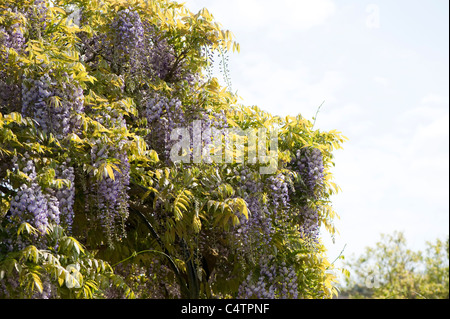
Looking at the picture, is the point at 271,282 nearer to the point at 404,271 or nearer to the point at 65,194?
the point at 65,194

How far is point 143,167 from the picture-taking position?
15.7 ft

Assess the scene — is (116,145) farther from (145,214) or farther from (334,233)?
(334,233)

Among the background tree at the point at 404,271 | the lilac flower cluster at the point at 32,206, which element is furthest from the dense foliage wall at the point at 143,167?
the background tree at the point at 404,271

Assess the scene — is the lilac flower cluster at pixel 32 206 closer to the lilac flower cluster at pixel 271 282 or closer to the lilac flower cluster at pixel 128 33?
the lilac flower cluster at pixel 128 33

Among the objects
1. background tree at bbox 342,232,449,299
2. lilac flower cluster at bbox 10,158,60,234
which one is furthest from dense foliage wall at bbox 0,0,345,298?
background tree at bbox 342,232,449,299

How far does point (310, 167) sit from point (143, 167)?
1609 mm

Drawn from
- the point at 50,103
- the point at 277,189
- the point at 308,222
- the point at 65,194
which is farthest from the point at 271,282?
the point at 50,103

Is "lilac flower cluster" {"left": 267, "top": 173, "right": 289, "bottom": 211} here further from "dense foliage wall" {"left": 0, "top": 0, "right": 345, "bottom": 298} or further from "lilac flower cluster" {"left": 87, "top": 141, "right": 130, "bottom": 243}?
"lilac flower cluster" {"left": 87, "top": 141, "right": 130, "bottom": 243}

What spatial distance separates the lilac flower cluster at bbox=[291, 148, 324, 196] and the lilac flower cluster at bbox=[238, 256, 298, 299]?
29.9 inches

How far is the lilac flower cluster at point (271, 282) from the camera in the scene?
5.28 meters
